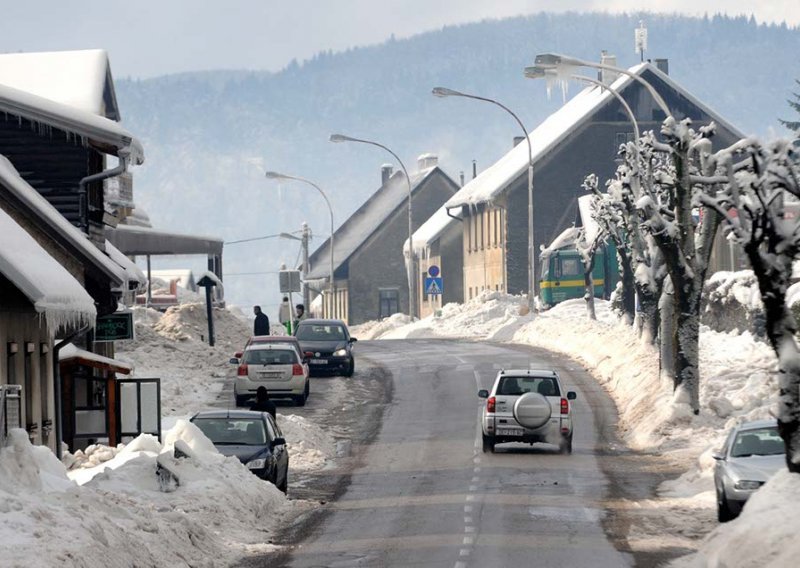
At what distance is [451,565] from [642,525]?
4902 mm

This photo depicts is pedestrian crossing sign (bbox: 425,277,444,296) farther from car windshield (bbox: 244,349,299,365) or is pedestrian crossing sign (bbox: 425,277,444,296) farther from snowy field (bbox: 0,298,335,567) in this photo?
snowy field (bbox: 0,298,335,567)

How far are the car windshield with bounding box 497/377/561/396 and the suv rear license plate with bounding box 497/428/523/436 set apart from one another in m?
0.78

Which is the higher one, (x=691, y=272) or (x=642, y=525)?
(x=691, y=272)

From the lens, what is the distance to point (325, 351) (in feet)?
160


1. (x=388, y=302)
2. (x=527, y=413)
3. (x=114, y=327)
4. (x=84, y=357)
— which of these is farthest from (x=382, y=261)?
(x=84, y=357)

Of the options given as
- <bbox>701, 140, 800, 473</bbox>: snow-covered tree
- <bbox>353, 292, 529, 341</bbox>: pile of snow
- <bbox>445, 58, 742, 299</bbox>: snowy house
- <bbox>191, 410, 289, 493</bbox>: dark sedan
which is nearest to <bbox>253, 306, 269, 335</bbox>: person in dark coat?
<bbox>353, 292, 529, 341</bbox>: pile of snow

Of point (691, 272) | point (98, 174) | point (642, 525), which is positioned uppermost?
point (98, 174)

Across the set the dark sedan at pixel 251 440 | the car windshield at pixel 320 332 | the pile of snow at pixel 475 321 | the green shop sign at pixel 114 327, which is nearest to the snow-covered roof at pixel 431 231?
the pile of snow at pixel 475 321

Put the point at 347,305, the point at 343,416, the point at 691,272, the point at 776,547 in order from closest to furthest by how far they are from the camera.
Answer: the point at 776,547
the point at 691,272
the point at 343,416
the point at 347,305

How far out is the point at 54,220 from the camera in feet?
99.9

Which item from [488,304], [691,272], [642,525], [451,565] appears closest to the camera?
[451,565]

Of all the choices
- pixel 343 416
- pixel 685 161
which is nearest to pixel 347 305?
pixel 343 416

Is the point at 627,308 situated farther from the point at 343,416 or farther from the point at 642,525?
the point at 642,525

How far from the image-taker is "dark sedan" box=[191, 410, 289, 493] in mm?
25953
